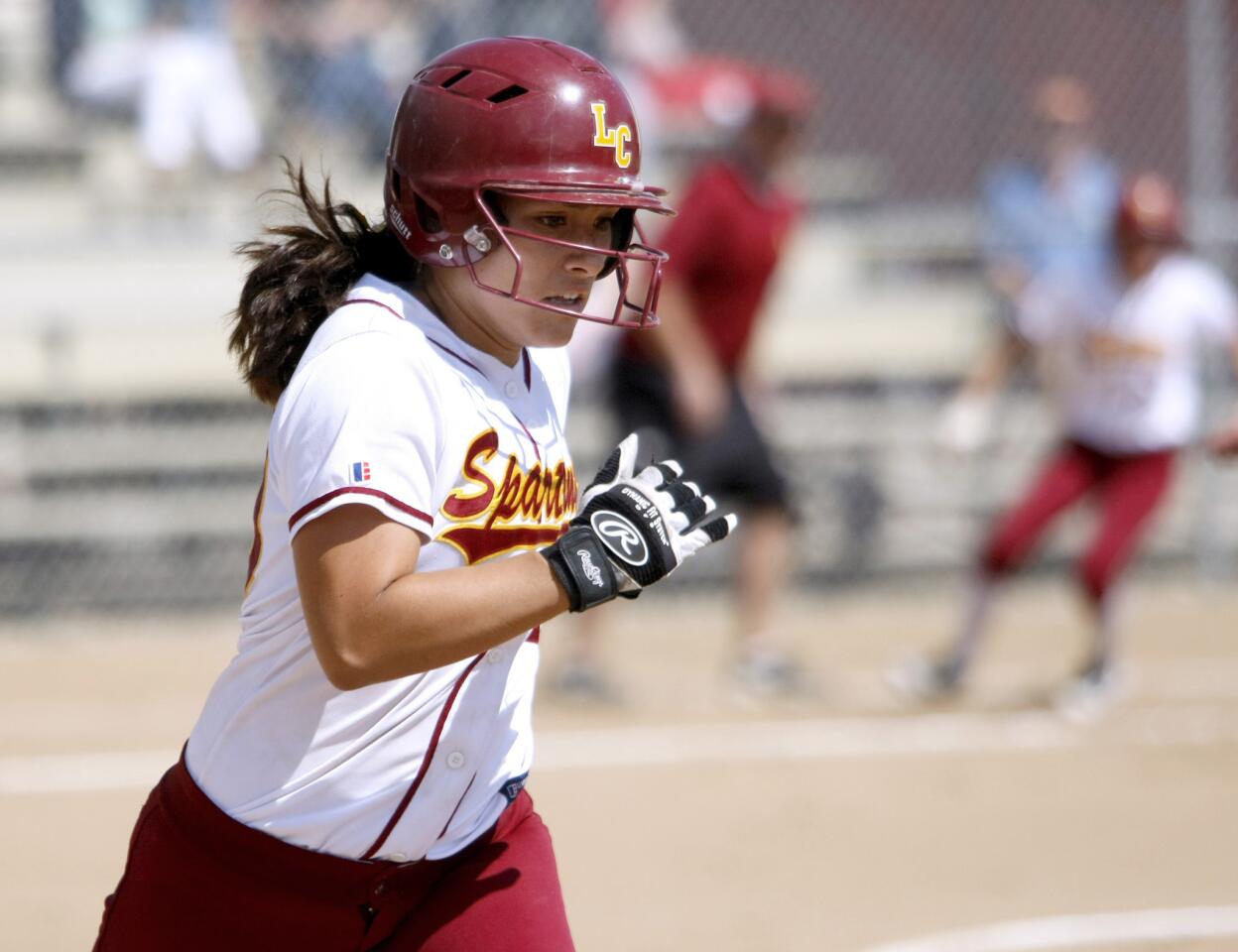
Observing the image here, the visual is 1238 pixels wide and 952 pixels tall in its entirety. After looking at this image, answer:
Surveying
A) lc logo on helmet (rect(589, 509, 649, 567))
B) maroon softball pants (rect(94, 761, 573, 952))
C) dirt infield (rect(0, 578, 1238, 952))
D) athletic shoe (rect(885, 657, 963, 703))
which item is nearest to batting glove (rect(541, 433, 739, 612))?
lc logo on helmet (rect(589, 509, 649, 567))

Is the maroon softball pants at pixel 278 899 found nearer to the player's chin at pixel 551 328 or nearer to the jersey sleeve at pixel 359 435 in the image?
the jersey sleeve at pixel 359 435

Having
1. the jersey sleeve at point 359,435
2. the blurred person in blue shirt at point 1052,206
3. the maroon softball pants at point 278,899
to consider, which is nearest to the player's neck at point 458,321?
the jersey sleeve at point 359,435

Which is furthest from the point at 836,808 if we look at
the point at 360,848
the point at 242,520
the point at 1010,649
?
the point at 242,520

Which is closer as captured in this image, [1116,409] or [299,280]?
[299,280]

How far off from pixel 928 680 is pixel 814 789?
4.77 feet

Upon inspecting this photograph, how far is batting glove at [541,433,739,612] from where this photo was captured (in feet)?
7.56

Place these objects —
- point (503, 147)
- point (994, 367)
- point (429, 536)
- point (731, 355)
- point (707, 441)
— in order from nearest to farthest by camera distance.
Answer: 1. point (429, 536)
2. point (503, 147)
3. point (707, 441)
4. point (731, 355)
5. point (994, 367)

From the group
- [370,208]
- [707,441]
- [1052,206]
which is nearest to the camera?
[707,441]

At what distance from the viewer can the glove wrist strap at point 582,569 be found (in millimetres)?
2287

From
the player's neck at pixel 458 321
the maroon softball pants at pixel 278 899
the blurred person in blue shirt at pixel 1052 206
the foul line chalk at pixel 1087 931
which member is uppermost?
the player's neck at pixel 458 321

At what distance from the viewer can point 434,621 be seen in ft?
7.29

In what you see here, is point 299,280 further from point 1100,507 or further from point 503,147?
point 1100,507

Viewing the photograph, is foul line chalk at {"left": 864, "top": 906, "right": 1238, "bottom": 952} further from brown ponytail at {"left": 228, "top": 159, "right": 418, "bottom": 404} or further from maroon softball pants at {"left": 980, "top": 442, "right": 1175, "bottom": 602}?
brown ponytail at {"left": 228, "top": 159, "right": 418, "bottom": 404}

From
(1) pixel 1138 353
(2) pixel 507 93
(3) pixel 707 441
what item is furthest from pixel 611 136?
(1) pixel 1138 353
